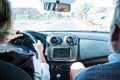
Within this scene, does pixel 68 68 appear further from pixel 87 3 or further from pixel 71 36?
pixel 87 3

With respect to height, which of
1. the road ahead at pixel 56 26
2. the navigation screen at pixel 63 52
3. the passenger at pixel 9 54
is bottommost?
the navigation screen at pixel 63 52

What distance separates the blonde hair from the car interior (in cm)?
224

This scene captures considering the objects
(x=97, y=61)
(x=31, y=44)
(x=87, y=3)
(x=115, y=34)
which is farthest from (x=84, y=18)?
(x=115, y=34)

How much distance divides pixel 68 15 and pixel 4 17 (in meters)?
2.96

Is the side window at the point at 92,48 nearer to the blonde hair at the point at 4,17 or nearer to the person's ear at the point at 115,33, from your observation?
the blonde hair at the point at 4,17

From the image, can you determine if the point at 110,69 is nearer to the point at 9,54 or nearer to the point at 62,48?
the point at 9,54

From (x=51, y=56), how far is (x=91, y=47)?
2.08 ft

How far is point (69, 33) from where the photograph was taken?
530cm

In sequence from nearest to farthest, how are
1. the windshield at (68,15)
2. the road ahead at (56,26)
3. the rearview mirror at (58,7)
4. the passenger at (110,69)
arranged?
the passenger at (110,69)
the rearview mirror at (58,7)
the windshield at (68,15)
the road ahead at (56,26)

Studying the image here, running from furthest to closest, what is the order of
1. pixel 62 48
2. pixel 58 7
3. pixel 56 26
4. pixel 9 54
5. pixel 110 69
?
pixel 56 26
pixel 62 48
pixel 58 7
pixel 9 54
pixel 110 69

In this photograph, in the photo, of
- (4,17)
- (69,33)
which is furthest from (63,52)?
(4,17)

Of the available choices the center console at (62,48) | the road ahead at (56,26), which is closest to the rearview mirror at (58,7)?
the center console at (62,48)

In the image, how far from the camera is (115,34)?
205 centimetres

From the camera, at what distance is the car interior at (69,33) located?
5.20m
